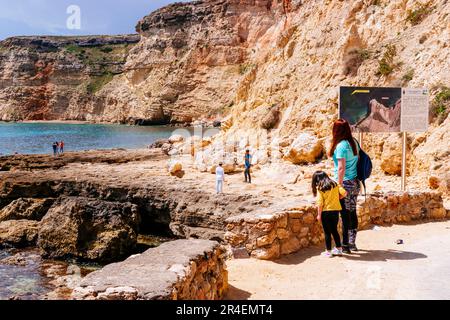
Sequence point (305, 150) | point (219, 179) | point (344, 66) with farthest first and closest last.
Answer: point (344, 66), point (305, 150), point (219, 179)

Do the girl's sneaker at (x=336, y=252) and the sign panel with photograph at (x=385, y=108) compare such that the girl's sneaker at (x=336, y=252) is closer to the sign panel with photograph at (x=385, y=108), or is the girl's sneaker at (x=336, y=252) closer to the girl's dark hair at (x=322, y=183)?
the girl's dark hair at (x=322, y=183)

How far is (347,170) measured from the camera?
19.8 feet

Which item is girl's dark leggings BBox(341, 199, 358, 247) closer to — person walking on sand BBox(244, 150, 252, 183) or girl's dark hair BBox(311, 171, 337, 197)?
girl's dark hair BBox(311, 171, 337, 197)

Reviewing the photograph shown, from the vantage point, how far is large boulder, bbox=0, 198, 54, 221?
15648 mm

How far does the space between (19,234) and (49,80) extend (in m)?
98.6

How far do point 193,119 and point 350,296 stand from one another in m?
74.8

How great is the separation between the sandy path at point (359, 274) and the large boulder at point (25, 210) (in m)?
11.7

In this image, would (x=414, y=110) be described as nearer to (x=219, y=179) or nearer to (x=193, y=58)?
(x=219, y=179)

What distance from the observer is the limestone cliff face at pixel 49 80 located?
332 ft

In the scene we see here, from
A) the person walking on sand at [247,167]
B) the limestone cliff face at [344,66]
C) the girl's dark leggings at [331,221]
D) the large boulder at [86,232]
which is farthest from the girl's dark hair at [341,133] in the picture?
the person walking on sand at [247,167]

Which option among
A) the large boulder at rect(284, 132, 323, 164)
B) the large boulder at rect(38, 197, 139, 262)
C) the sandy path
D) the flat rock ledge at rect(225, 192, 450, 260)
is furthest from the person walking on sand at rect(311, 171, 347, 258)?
the large boulder at rect(284, 132, 323, 164)

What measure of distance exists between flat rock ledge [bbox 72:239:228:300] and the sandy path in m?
0.51

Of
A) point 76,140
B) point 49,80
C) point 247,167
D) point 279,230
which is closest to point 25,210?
point 247,167

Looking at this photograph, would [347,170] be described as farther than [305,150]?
No
